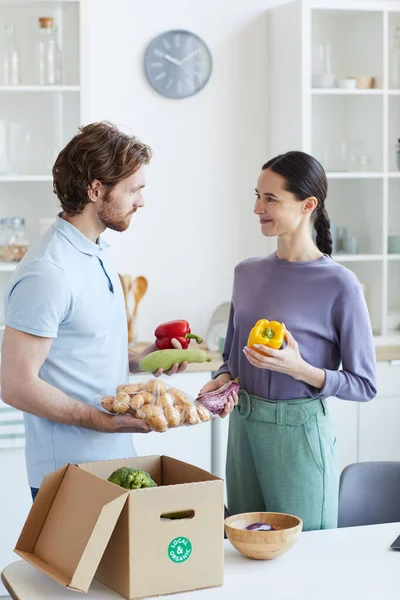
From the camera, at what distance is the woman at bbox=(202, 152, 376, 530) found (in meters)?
2.37

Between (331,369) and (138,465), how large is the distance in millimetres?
719

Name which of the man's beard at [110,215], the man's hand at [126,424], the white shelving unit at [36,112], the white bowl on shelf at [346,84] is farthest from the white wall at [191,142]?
the man's hand at [126,424]

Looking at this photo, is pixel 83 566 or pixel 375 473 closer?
pixel 83 566

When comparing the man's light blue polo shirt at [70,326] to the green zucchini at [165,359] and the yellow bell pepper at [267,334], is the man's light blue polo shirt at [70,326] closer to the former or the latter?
the green zucchini at [165,359]

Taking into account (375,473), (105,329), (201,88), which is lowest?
(375,473)

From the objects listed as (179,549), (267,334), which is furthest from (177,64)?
(179,549)

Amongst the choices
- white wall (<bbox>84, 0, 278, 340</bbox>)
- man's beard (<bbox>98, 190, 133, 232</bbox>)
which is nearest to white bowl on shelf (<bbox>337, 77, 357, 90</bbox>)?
white wall (<bbox>84, 0, 278, 340</bbox>)

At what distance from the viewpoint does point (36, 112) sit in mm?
4027

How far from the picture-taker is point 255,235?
4418 mm

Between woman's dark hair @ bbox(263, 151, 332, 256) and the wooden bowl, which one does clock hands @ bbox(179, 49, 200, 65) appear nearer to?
woman's dark hair @ bbox(263, 151, 332, 256)

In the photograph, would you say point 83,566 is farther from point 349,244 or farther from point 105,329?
point 349,244

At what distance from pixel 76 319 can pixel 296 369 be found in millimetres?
562

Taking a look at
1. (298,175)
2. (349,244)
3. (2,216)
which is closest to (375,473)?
(298,175)

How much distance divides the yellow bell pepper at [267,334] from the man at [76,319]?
313 millimetres
